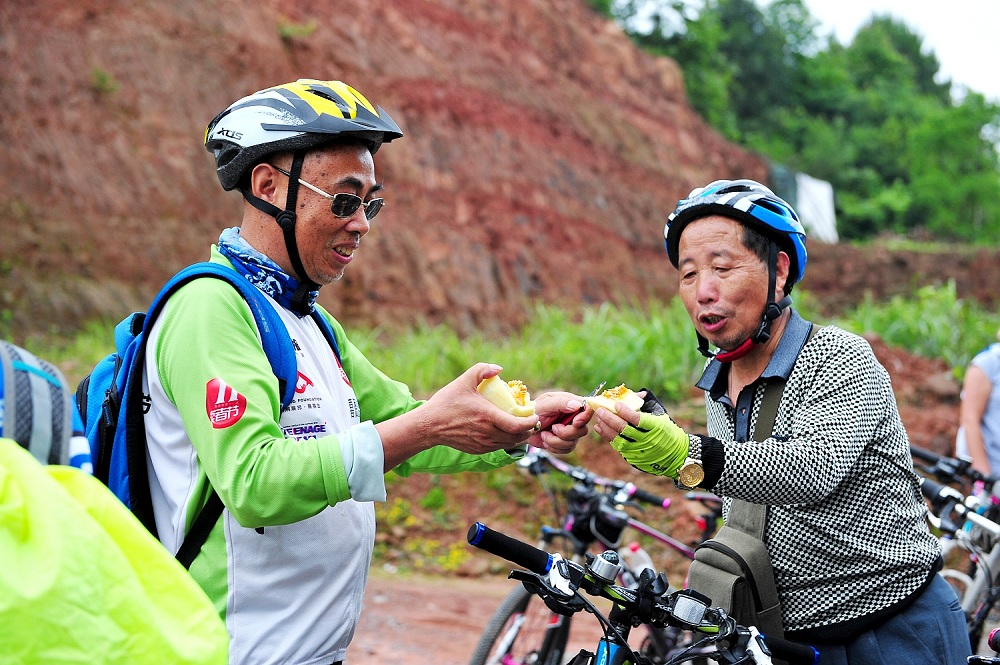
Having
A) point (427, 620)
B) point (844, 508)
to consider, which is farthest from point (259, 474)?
point (427, 620)

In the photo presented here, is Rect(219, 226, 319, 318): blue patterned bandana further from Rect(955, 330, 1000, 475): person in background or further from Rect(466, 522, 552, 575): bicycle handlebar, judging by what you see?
Rect(955, 330, 1000, 475): person in background

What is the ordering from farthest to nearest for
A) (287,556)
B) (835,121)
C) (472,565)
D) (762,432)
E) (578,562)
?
(835,121) → (472,565) → (578,562) → (762,432) → (287,556)

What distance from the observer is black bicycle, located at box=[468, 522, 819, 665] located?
98.7 inches

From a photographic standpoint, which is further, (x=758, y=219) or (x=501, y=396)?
(x=758, y=219)

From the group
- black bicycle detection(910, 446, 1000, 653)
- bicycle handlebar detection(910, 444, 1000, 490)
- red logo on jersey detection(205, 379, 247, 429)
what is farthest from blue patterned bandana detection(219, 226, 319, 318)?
bicycle handlebar detection(910, 444, 1000, 490)

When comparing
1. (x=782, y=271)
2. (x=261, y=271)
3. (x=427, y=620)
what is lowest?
(x=427, y=620)

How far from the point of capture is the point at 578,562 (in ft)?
16.1

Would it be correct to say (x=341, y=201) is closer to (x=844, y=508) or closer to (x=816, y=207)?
(x=844, y=508)

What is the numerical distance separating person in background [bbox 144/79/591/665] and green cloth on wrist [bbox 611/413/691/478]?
250mm

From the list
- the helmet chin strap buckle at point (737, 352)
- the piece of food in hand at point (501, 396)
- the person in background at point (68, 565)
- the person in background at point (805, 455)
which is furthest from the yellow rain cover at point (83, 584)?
the helmet chin strap buckle at point (737, 352)

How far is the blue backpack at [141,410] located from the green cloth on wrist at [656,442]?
0.86m

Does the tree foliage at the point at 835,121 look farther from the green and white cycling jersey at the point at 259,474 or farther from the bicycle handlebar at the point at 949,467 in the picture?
the green and white cycling jersey at the point at 259,474

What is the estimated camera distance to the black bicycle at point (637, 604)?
2508 millimetres

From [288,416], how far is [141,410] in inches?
14.1
